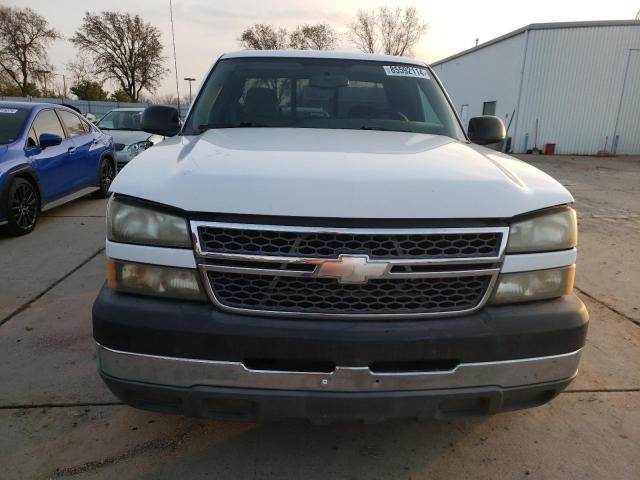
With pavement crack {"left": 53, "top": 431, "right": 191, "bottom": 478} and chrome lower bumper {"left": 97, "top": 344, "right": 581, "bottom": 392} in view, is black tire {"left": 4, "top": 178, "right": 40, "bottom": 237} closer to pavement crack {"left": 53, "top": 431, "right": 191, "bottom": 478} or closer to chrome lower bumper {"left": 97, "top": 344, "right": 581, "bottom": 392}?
pavement crack {"left": 53, "top": 431, "right": 191, "bottom": 478}

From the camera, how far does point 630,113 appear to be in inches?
839

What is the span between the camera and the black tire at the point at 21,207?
18.9 ft

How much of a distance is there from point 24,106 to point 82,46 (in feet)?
147

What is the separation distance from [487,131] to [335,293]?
7.15ft

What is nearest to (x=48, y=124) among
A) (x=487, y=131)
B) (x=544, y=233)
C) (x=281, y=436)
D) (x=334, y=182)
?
(x=487, y=131)

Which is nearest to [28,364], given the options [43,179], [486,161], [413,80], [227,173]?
[227,173]

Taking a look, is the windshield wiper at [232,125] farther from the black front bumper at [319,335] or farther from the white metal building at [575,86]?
the white metal building at [575,86]

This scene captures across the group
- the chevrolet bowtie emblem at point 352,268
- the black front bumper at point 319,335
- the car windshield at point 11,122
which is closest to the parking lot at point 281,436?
the black front bumper at point 319,335

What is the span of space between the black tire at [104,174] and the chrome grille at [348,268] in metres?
7.34

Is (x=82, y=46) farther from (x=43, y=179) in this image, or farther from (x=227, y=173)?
(x=227, y=173)

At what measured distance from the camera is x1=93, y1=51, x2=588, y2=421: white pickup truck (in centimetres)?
169

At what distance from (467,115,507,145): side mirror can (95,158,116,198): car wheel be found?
6779 mm

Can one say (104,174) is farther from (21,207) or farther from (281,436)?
(281,436)

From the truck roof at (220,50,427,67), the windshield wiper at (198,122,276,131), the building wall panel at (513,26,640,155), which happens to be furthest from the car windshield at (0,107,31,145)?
the building wall panel at (513,26,640,155)
